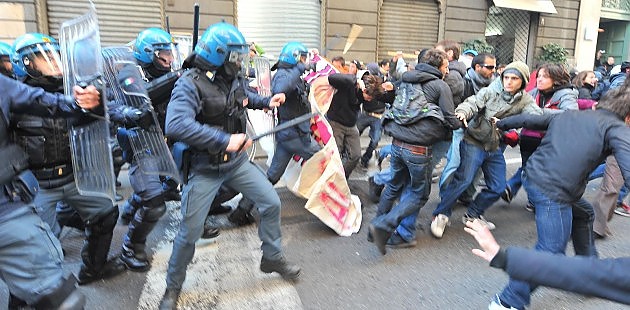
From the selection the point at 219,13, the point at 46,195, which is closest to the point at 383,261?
the point at 46,195

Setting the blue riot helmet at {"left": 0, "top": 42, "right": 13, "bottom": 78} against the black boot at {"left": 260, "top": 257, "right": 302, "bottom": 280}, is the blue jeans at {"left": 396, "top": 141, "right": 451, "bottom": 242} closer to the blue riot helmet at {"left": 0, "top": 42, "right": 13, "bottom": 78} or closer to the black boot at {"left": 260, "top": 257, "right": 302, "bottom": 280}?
the black boot at {"left": 260, "top": 257, "right": 302, "bottom": 280}

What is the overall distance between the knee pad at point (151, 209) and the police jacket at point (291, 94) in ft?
4.75

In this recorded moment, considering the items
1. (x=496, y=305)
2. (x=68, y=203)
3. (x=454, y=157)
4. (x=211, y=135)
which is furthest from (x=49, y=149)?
(x=454, y=157)

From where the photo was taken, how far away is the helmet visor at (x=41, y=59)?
2771 millimetres

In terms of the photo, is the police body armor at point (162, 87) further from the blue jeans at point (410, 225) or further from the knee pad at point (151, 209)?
the blue jeans at point (410, 225)

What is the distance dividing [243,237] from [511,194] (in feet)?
10.2

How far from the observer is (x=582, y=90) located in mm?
6328

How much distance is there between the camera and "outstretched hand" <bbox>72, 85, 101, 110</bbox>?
229 centimetres

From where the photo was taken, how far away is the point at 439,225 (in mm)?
4246

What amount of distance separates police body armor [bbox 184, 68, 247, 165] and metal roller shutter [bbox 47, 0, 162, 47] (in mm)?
8298

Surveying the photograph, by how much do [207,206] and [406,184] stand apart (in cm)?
185

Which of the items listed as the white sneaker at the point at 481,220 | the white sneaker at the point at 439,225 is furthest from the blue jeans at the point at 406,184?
the white sneaker at the point at 481,220

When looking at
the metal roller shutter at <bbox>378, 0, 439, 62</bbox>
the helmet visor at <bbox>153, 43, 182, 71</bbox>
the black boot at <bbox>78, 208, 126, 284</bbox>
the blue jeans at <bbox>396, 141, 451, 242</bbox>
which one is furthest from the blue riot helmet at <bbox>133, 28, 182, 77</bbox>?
the metal roller shutter at <bbox>378, 0, 439, 62</bbox>

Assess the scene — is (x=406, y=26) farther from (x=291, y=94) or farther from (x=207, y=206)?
(x=207, y=206)
